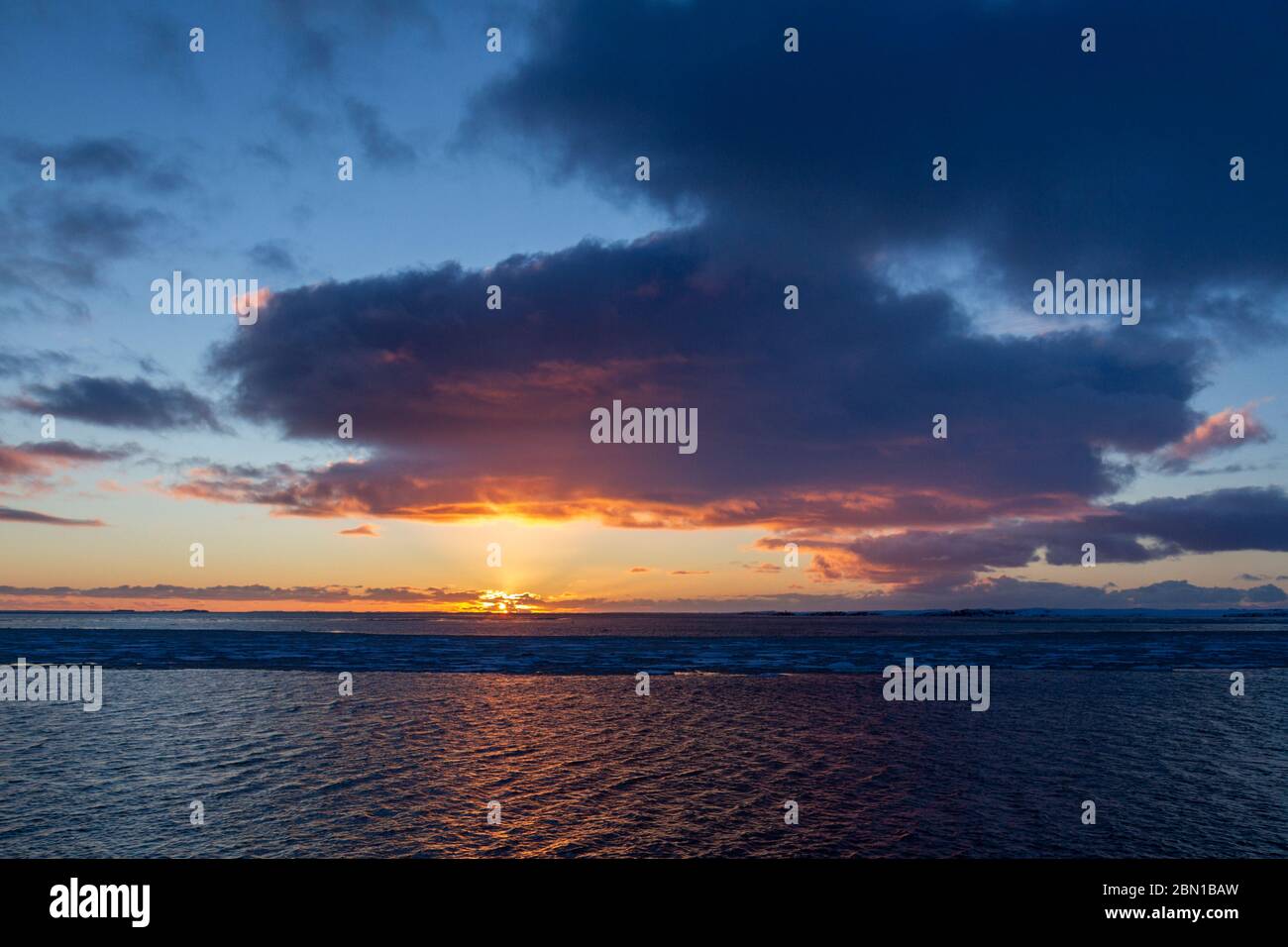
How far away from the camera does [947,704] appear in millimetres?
38156

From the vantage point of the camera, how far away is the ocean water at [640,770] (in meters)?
16.6

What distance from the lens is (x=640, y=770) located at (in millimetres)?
23016

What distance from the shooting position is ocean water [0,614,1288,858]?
16.6m

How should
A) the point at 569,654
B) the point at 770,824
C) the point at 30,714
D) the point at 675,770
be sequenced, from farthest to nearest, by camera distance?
the point at 569,654 < the point at 30,714 < the point at 675,770 < the point at 770,824
